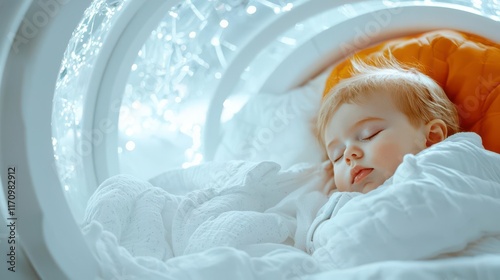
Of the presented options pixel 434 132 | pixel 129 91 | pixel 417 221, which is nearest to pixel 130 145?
pixel 129 91

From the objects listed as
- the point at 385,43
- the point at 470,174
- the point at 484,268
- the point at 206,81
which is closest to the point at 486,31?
the point at 385,43

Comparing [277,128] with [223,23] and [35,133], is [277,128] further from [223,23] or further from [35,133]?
[35,133]

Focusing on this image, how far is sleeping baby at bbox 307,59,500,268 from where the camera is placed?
3.05 ft

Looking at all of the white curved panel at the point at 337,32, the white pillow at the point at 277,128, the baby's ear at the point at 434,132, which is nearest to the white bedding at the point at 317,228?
the baby's ear at the point at 434,132

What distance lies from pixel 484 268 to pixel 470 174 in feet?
0.93

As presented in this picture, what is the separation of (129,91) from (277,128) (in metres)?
0.46

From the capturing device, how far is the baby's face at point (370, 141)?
1.25 metres

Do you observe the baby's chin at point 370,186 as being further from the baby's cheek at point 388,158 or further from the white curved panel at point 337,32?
the white curved panel at point 337,32

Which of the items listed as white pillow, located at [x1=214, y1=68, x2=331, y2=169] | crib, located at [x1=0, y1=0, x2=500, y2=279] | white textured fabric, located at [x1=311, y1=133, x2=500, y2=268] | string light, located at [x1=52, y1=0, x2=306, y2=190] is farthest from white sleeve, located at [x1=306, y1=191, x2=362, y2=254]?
string light, located at [x1=52, y1=0, x2=306, y2=190]

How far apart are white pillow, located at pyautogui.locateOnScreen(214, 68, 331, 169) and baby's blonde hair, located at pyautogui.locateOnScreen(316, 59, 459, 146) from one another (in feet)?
0.64

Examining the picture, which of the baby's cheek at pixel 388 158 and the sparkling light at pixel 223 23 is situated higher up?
the sparkling light at pixel 223 23

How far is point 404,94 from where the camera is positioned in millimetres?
1342

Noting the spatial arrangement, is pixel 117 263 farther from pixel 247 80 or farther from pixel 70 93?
pixel 247 80

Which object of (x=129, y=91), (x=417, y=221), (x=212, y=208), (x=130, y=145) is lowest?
(x=417, y=221)
